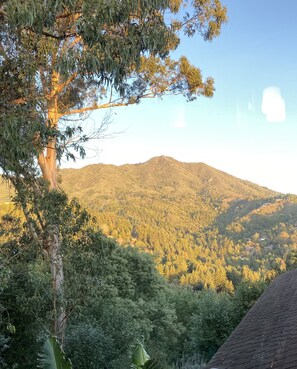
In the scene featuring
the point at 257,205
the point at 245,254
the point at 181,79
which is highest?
the point at 181,79

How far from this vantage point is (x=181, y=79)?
9.63 metres

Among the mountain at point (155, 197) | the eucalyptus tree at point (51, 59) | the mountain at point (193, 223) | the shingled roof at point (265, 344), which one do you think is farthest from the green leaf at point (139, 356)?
the mountain at point (155, 197)

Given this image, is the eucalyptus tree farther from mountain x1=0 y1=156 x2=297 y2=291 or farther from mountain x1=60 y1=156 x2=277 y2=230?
mountain x1=60 y1=156 x2=277 y2=230

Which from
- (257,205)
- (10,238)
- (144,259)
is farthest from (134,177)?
(10,238)

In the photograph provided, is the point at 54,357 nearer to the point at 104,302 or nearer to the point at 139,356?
the point at 139,356

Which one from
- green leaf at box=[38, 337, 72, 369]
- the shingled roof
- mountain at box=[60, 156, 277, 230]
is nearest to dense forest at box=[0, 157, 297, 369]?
green leaf at box=[38, 337, 72, 369]

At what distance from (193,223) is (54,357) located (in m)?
141

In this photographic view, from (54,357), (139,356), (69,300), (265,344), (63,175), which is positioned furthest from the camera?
(63,175)

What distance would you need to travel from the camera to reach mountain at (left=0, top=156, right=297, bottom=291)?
7038cm

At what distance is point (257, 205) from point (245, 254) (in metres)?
50.1

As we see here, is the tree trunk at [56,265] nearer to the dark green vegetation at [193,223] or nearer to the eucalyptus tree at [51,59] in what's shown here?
the eucalyptus tree at [51,59]

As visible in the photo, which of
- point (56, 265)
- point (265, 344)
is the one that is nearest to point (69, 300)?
point (56, 265)

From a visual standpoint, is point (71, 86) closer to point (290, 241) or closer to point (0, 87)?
point (0, 87)

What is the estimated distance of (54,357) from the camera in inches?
88.5
